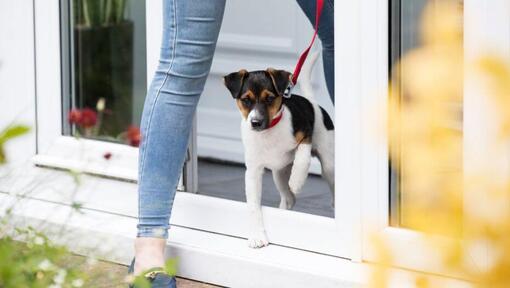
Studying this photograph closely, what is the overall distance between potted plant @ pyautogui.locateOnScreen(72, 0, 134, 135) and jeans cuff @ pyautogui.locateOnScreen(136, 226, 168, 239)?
2.85ft

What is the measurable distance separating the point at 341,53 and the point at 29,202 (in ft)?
4.31

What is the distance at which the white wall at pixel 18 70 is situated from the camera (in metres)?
3.71

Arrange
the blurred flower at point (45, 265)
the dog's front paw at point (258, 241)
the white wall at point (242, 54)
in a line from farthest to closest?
the white wall at point (242, 54) → the dog's front paw at point (258, 241) → the blurred flower at point (45, 265)

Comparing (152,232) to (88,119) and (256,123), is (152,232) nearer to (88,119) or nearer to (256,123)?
(256,123)

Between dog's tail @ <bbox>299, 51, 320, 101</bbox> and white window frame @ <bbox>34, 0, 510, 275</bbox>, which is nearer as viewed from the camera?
white window frame @ <bbox>34, 0, 510, 275</bbox>

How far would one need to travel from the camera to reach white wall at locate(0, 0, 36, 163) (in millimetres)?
3713

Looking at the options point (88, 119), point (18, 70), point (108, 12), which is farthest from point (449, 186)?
point (108, 12)

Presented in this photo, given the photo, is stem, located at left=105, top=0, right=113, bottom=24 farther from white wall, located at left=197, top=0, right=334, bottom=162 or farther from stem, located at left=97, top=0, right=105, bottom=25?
white wall, located at left=197, top=0, right=334, bottom=162

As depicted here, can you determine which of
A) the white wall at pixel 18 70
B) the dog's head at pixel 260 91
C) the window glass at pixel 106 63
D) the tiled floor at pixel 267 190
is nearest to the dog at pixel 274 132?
the dog's head at pixel 260 91

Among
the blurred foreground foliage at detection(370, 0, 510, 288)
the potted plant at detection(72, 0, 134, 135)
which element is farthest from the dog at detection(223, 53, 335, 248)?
the blurred foreground foliage at detection(370, 0, 510, 288)

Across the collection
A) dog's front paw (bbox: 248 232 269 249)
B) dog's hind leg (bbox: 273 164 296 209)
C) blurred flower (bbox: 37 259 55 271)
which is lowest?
dog's front paw (bbox: 248 232 269 249)

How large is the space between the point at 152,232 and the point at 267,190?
0.66m

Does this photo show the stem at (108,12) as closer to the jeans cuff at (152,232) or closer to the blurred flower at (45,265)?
the jeans cuff at (152,232)

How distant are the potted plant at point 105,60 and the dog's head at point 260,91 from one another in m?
0.76
